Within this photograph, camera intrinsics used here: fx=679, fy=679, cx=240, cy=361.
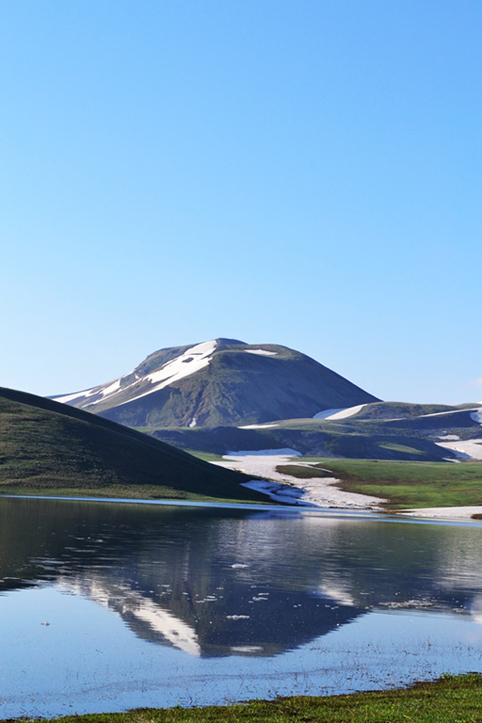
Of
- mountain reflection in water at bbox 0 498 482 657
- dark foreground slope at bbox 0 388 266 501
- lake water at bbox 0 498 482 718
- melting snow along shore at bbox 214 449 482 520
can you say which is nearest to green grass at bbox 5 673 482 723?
lake water at bbox 0 498 482 718

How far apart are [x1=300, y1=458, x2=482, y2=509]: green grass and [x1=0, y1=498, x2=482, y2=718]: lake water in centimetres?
7436

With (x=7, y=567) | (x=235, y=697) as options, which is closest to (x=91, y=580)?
(x=7, y=567)

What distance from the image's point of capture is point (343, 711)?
18.7 m

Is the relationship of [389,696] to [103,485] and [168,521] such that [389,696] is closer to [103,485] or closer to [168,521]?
[168,521]

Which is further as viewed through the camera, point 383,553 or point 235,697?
point 383,553

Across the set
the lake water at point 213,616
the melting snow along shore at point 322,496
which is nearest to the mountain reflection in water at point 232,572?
the lake water at point 213,616

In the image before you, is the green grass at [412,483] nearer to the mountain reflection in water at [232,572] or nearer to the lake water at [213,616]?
the mountain reflection in water at [232,572]

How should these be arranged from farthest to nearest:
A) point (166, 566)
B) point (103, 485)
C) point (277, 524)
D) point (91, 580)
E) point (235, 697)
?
point (103, 485), point (277, 524), point (166, 566), point (91, 580), point (235, 697)

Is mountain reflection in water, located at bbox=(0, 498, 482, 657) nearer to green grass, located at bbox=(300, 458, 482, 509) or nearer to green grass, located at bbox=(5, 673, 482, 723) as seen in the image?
green grass, located at bbox=(5, 673, 482, 723)

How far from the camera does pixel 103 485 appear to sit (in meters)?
121

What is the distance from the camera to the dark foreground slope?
4678 inches

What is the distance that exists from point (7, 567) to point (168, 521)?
1587 inches

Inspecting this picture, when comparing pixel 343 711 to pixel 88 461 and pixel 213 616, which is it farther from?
pixel 88 461

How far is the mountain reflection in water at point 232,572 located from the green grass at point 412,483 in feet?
187
